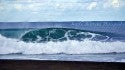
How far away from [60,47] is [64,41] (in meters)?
0.05

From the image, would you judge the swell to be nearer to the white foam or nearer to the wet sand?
the white foam

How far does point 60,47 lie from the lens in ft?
5.38

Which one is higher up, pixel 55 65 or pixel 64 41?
pixel 64 41

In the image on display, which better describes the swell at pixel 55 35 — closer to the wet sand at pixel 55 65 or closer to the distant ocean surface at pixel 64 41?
the distant ocean surface at pixel 64 41

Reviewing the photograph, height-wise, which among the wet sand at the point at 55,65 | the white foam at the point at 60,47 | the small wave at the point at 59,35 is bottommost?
the wet sand at the point at 55,65

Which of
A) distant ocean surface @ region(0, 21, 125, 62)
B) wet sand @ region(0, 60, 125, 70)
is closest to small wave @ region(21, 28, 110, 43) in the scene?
distant ocean surface @ region(0, 21, 125, 62)

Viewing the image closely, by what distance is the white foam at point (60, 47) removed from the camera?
1.58 m

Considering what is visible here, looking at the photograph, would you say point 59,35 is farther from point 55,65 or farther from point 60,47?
point 55,65

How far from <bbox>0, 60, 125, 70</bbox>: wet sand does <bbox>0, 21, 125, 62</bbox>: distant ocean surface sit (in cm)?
4

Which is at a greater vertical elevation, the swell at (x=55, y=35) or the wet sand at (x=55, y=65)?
the swell at (x=55, y=35)

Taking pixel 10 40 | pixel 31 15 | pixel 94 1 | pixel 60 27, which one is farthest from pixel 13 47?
pixel 94 1

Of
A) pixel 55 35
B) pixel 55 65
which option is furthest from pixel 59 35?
pixel 55 65

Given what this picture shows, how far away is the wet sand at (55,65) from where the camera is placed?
1603mm

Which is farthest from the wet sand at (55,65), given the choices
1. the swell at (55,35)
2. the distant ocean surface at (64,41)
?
the swell at (55,35)
